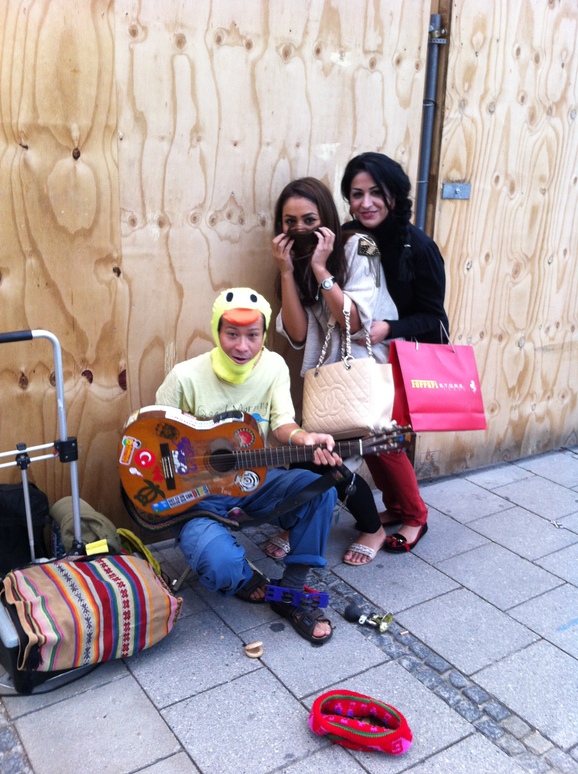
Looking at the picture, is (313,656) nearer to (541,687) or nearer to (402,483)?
(541,687)

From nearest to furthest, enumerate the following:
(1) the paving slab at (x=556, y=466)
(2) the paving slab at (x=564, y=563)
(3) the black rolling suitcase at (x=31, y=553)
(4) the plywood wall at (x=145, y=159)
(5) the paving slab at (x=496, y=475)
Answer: (3) the black rolling suitcase at (x=31, y=553) < (4) the plywood wall at (x=145, y=159) < (2) the paving slab at (x=564, y=563) < (5) the paving slab at (x=496, y=475) < (1) the paving slab at (x=556, y=466)

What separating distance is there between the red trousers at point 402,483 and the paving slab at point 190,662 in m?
1.22

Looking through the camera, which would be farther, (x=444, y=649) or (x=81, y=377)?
(x=81, y=377)

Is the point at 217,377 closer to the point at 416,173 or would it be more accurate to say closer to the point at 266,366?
the point at 266,366

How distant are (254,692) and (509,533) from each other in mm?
1904

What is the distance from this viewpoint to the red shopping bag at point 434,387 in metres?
3.36

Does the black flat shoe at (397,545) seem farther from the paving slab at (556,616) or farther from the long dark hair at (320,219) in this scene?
the long dark hair at (320,219)

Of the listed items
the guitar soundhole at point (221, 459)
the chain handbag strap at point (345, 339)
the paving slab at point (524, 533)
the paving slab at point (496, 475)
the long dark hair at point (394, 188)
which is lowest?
Answer: the paving slab at point (524, 533)

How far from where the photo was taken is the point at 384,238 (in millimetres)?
3447

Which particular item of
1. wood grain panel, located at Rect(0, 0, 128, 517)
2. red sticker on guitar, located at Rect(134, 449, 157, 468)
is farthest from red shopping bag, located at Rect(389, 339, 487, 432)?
wood grain panel, located at Rect(0, 0, 128, 517)

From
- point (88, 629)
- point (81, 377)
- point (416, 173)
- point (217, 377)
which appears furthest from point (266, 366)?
point (416, 173)

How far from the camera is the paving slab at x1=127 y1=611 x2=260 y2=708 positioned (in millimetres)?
2641

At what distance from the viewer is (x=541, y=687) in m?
2.73

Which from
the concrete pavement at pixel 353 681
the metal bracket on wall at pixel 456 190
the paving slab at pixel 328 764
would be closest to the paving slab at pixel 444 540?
the concrete pavement at pixel 353 681
